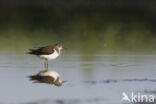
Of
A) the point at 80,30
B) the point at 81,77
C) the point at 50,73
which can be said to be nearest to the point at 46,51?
the point at 50,73

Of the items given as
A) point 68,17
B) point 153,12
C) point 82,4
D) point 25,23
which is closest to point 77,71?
point 25,23

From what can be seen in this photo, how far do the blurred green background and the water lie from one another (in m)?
2.46

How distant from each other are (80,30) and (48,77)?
53.2 ft

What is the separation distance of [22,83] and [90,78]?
187cm

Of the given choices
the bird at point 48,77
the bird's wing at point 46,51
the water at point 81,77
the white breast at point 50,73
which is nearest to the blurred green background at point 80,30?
the water at point 81,77

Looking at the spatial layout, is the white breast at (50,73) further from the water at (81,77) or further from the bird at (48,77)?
the water at (81,77)

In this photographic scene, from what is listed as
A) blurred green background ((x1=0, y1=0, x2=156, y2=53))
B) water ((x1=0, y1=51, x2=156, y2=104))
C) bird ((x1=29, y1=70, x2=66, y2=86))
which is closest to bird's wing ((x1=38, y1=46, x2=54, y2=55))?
water ((x1=0, y1=51, x2=156, y2=104))

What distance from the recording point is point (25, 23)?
35.3 meters

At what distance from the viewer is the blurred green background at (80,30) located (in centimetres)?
2383

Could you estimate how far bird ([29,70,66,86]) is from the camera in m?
14.6

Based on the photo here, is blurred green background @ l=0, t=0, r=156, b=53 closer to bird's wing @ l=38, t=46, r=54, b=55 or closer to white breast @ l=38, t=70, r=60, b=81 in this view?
bird's wing @ l=38, t=46, r=54, b=55

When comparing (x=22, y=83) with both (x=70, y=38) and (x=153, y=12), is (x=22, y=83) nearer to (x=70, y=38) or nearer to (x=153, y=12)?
(x=70, y=38)

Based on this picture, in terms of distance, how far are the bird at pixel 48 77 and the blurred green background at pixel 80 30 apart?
5877 mm

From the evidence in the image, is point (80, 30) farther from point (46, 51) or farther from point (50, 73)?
point (50, 73)
